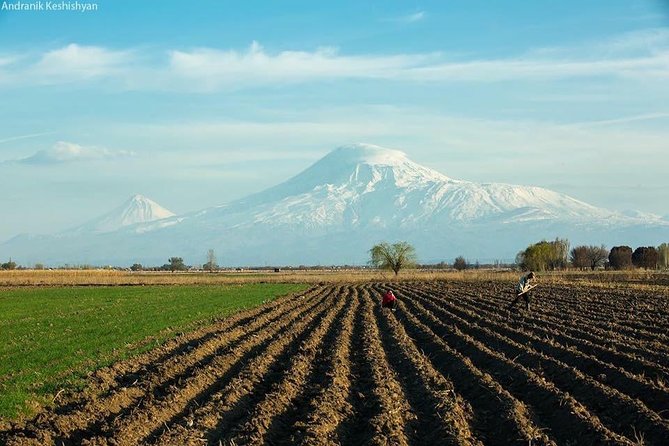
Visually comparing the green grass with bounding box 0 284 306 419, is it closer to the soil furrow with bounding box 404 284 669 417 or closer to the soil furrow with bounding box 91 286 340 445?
the soil furrow with bounding box 91 286 340 445

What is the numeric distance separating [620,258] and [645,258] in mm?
3853

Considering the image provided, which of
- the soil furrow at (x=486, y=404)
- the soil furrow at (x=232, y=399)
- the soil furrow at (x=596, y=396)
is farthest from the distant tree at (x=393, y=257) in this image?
the soil furrow at (x=486, y=404)

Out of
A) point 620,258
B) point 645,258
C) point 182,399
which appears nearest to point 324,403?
point 182,399

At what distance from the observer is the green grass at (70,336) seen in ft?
44.6

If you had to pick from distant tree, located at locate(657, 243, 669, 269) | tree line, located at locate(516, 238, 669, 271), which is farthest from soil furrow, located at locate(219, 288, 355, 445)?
distant tree, located at locate(657, 243, 669, 269)

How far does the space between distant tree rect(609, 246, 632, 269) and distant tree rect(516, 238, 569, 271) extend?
28.0 ft

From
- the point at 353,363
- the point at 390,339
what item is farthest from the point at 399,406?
the point at 390,339

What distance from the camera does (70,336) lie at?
21828mm

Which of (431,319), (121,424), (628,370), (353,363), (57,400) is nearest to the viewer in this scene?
(121,424)

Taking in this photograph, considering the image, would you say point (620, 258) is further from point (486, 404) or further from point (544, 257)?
point (486, 404)

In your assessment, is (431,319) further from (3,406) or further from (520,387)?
(3,406)

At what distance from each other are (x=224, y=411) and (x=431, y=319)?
1578 centimetres

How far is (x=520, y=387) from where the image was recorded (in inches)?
532

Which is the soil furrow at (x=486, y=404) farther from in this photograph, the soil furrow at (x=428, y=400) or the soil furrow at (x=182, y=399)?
the soil furrow at (x=182, y=399)
